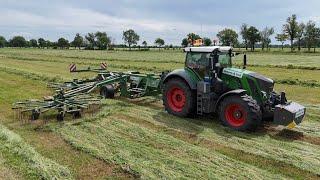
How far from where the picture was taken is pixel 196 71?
1084 cm

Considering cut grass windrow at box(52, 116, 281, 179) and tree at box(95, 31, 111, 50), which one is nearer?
cut grass windrow at box(52, 116, 281, 179)

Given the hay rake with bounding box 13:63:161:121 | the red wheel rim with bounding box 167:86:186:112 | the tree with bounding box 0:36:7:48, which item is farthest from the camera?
the tree with bounding box 0:36:7:48

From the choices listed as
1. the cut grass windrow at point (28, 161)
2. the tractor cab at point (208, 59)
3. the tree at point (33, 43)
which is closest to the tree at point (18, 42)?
the tree at point (33, 43)

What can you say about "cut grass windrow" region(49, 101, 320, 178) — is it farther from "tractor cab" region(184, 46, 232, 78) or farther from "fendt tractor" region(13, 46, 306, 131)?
"tractor cab" region(184, 46, 232, 78)

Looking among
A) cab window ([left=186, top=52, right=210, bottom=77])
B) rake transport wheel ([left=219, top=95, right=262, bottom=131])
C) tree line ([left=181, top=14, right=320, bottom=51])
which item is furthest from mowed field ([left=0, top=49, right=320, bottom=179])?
tree line ([left=181, top=14, right=320, bottom=51])

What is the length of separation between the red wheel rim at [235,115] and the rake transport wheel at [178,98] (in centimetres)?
132

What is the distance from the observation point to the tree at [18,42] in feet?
512

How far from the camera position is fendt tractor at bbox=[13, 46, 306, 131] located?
914 centimetres

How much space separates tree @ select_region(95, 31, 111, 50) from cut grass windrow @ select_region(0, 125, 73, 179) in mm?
111059

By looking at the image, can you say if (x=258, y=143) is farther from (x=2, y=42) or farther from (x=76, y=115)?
(x=2, y=42)

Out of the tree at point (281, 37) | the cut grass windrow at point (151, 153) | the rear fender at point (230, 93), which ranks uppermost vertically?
the tree at point (281, 37)

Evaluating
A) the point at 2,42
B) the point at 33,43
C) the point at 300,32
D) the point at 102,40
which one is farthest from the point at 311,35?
the point at 2,42

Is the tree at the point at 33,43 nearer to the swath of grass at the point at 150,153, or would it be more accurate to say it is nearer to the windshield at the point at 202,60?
the windshield at the point at 202,60

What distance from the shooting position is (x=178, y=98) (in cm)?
1120
